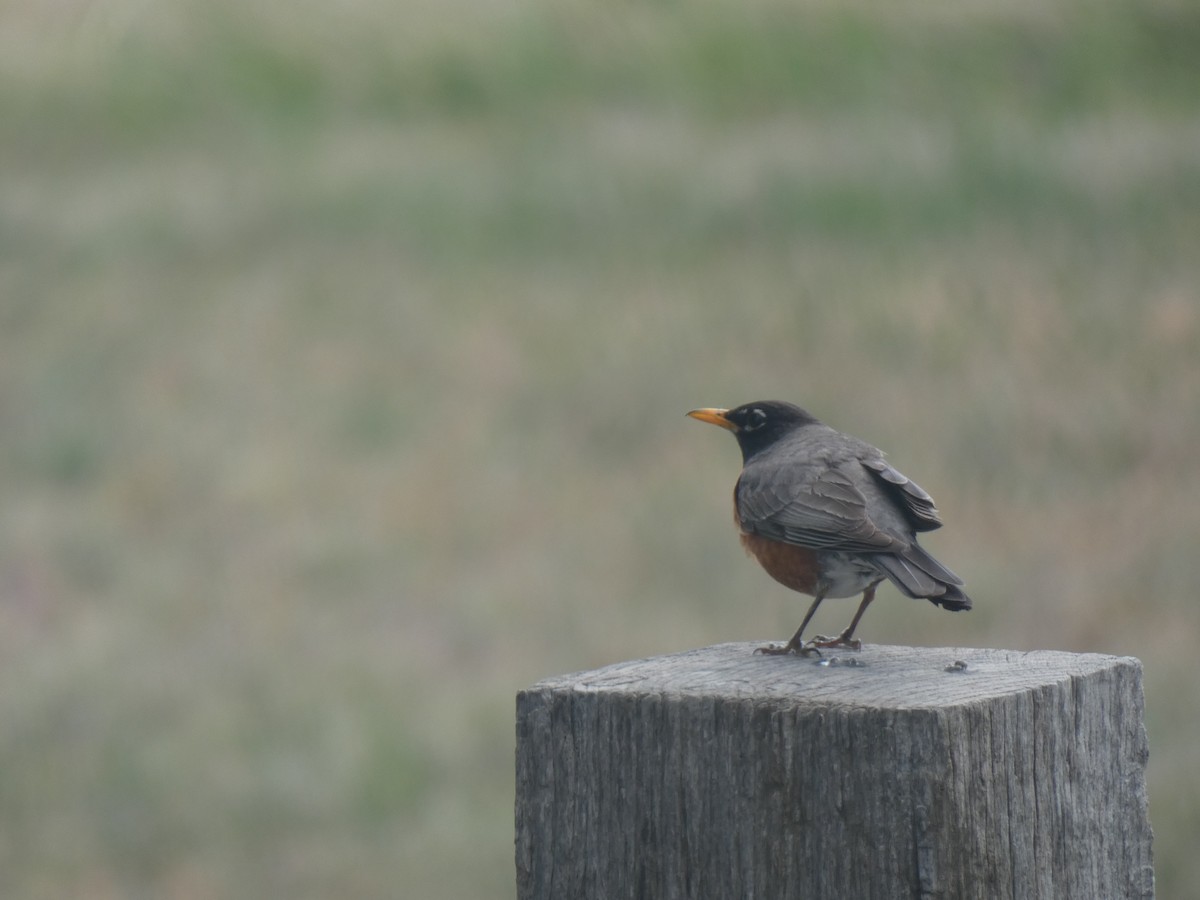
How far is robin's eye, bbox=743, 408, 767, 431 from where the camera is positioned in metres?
4.07

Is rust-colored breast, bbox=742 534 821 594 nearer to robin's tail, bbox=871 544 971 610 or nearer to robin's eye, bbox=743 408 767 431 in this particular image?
robin's tail, bbox=871 544 971 610

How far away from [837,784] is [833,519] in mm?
1384

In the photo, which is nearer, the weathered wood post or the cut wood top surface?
the weathered wood post

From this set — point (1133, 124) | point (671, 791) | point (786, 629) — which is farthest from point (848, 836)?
point (1133, 124)

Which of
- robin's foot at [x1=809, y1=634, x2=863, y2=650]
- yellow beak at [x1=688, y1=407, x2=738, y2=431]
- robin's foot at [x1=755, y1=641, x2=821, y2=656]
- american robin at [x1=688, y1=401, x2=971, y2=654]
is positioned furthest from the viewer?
yellow beak at [x1=688, y1=407, x2=738, y2=431]

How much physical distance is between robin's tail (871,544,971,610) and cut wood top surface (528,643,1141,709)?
1.02 ft

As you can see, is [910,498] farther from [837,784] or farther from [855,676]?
[837,784]

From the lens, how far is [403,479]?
12.6 meters

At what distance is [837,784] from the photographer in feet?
6.64

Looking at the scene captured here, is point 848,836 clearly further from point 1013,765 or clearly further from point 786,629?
point 786,629

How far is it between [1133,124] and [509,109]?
22.0 feet

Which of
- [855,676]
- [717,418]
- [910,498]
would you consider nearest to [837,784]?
[855,676]

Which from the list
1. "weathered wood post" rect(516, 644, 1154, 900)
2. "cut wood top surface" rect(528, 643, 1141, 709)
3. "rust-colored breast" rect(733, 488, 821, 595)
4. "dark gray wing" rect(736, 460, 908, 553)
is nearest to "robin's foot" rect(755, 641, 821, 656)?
"cut wood top surface" rect(528, 643, 1141, 709)

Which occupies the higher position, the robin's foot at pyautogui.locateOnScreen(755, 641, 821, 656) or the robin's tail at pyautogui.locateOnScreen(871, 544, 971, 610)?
the robin's tail at pyautogui.locateOnScreen(871, 544, 971, 610)
